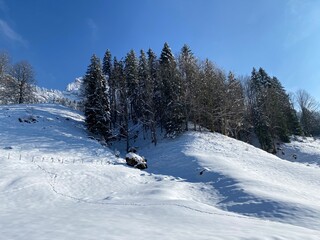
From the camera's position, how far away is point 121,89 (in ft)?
159

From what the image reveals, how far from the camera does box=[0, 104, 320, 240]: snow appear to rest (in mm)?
9453

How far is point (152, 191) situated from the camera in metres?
18.2

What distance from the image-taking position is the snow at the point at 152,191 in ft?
31.0

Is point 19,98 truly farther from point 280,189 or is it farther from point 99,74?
point 280,189

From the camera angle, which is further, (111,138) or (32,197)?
(111,138)

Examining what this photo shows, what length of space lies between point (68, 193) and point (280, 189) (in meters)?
13.1

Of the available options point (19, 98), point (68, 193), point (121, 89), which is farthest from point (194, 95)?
point (19, 98)

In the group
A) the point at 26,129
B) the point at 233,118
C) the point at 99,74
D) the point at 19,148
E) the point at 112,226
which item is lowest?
the point at 112,226

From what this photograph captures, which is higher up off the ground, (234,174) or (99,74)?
(99,74)

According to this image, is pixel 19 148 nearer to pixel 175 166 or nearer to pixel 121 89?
pixel 175 166

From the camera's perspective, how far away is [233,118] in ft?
145

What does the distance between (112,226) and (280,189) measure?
12.6 metres

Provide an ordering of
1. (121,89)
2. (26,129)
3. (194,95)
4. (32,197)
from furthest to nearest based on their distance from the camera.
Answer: (121,89), (194,95), (26,129), (32,197)

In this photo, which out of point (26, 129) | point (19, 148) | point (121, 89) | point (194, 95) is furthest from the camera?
point (121, 89)
